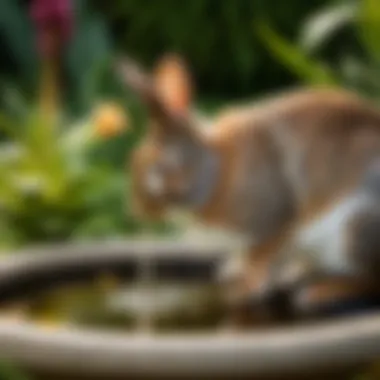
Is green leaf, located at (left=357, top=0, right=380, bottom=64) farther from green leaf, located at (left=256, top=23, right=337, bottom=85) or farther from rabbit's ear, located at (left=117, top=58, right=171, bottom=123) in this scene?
rabbit's ear, located at (left=117, top=58, right=171, bottom=123)

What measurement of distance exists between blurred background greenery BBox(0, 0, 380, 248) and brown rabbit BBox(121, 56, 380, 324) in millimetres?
407

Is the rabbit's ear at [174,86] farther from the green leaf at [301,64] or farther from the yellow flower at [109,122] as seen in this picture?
the yellow flower at [109,122]

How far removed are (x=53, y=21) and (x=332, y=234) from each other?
3.14ft

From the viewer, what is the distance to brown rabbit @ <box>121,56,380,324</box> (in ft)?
3.56

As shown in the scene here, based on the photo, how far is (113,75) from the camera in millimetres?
2514

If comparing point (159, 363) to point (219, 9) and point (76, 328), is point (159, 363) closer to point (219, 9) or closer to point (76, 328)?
point (76, 328)

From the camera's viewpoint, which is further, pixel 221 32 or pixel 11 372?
pixel 221 32

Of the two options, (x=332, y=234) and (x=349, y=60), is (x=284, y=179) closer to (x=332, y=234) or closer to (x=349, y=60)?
(x=332, y=234)

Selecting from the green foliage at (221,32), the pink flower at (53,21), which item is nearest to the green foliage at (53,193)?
the pink flower at (53,21)

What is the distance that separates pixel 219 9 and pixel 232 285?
6.88 feet

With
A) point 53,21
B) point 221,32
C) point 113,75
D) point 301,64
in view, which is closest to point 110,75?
point 113,75

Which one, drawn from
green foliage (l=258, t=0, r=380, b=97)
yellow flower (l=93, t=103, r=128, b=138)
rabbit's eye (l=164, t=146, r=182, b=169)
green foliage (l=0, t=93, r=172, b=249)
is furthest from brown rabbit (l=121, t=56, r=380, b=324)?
yellow flower (l=93, t=103, r=128, b=138)

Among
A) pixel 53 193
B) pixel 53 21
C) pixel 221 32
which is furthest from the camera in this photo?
pixel 221 32

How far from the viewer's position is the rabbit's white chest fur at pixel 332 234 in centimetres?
109
